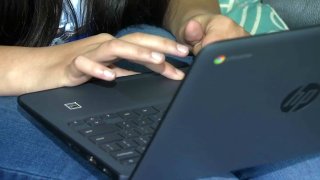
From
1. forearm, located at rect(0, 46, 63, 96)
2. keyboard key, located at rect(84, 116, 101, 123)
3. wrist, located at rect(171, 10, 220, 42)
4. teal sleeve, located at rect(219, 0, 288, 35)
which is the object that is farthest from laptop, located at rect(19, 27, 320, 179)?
teal sleeve, located at rect(219, 0, 288, 35)

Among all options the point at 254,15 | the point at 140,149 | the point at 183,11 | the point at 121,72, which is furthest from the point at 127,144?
the point at 254,15

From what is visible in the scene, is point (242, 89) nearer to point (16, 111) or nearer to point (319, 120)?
point (319, 120)

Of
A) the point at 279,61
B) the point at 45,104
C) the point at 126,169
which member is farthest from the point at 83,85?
the point at 279,61

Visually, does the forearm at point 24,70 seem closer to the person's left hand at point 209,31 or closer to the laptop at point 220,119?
the laptop at point 220,119

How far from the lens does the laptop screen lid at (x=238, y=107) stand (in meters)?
0.53

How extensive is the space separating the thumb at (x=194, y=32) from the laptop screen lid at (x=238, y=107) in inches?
12.5

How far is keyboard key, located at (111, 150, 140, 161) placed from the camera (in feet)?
2.09

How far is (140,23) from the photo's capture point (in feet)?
3.95

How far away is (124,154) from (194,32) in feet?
1.10

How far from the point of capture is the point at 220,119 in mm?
571

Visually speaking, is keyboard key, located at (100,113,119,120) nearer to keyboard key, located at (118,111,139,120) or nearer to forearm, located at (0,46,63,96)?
keyboard key, located at (118,111,139,120)

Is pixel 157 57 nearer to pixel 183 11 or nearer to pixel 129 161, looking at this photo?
pixel 129 161

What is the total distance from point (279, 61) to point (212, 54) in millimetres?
82

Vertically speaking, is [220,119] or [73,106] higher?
[220,119]
